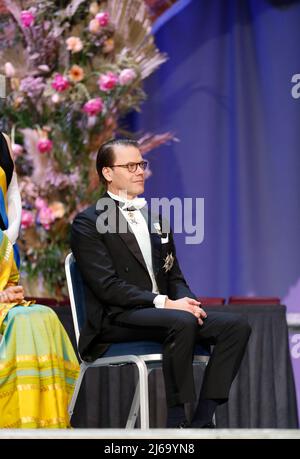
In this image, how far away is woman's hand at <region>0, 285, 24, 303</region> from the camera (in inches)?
138

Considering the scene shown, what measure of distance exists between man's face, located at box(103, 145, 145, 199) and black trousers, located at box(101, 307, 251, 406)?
499mm

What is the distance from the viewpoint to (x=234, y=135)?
19.4ft

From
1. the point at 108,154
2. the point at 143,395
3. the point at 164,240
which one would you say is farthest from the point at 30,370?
the point at 108,154

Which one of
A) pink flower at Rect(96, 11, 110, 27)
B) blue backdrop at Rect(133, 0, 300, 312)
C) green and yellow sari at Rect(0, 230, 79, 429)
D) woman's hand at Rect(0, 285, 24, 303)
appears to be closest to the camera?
green and yellow sari at Rect(0, 230, 79, 429)

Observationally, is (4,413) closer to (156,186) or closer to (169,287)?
(169,287)

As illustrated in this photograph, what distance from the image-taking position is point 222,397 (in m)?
3.40

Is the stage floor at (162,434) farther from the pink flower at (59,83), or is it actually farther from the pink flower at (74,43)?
the pink flower at (74,43)

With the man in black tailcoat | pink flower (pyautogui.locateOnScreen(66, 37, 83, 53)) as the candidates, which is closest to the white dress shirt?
the man in black tailcoat

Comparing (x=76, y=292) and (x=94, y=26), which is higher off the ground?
(x=94, y=26)

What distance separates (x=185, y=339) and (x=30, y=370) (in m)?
0.55

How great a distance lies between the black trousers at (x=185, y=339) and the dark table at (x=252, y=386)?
2.62ft

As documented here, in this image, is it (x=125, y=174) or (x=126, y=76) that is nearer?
(x=125, y=174)

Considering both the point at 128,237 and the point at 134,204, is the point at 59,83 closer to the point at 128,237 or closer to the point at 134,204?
the point at 134,204

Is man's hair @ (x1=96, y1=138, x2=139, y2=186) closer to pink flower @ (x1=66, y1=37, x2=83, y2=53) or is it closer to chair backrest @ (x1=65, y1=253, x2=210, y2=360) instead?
chair backrest @ (x1=65, y1=253, x2=210, y2=360)
